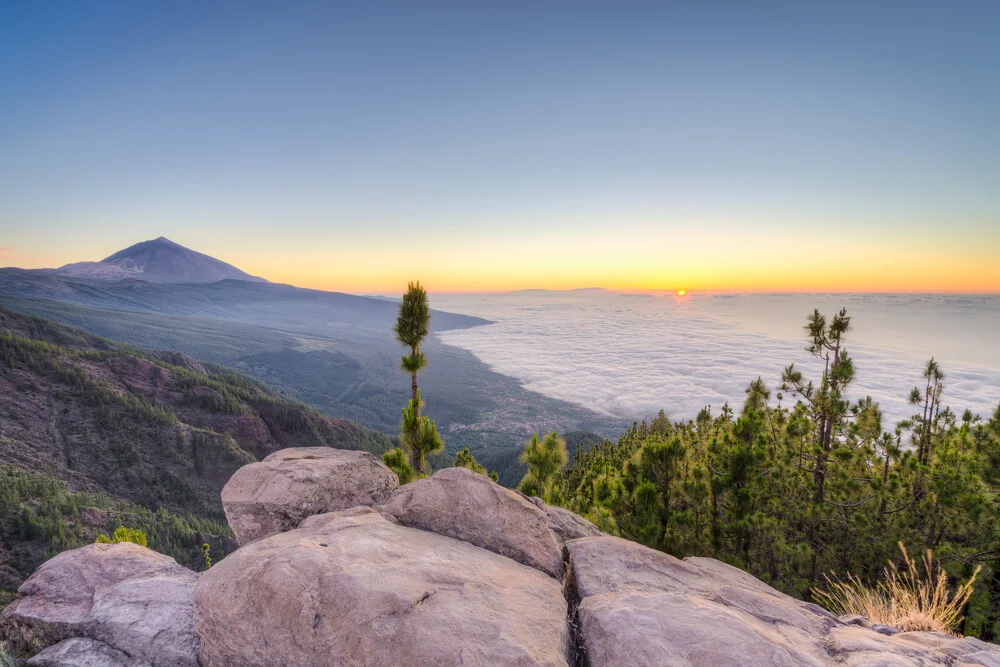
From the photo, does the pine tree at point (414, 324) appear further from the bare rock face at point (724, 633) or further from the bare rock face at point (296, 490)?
the bare rock face at point (724, 633)

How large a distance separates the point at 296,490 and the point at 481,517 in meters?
4.62

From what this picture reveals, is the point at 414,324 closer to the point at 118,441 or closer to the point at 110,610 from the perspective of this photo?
the point at 110,610

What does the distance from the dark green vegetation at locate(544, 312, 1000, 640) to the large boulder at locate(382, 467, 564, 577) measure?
10.5m

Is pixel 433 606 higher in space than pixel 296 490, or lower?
higher

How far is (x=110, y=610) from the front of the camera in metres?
6.78

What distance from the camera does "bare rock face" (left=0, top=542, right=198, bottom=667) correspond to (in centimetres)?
620

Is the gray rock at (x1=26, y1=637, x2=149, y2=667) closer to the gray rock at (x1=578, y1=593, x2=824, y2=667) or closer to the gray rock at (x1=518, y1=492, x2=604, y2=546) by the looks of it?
the gray rock at (x1=578, y1=593, x2=824, y2=667)

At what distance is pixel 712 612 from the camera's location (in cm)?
561

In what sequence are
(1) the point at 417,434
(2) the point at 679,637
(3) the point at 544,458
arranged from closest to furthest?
(2) the point at 679,637 → (1) the point at 417,434 → (3) the point at 544,458

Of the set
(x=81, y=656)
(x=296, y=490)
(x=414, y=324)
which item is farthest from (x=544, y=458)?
(x=81, y=656)

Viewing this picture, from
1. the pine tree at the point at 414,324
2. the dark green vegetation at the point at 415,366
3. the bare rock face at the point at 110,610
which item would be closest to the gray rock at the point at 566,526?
the bare rock face at the point at 110,610

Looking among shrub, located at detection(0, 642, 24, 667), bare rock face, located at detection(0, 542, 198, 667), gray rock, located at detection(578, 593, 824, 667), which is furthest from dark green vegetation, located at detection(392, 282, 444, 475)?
gray rock, located at detection(578, 593, 824, 667)

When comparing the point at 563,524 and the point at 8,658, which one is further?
the point at 563,524

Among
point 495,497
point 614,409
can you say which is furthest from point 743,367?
point 495,497
